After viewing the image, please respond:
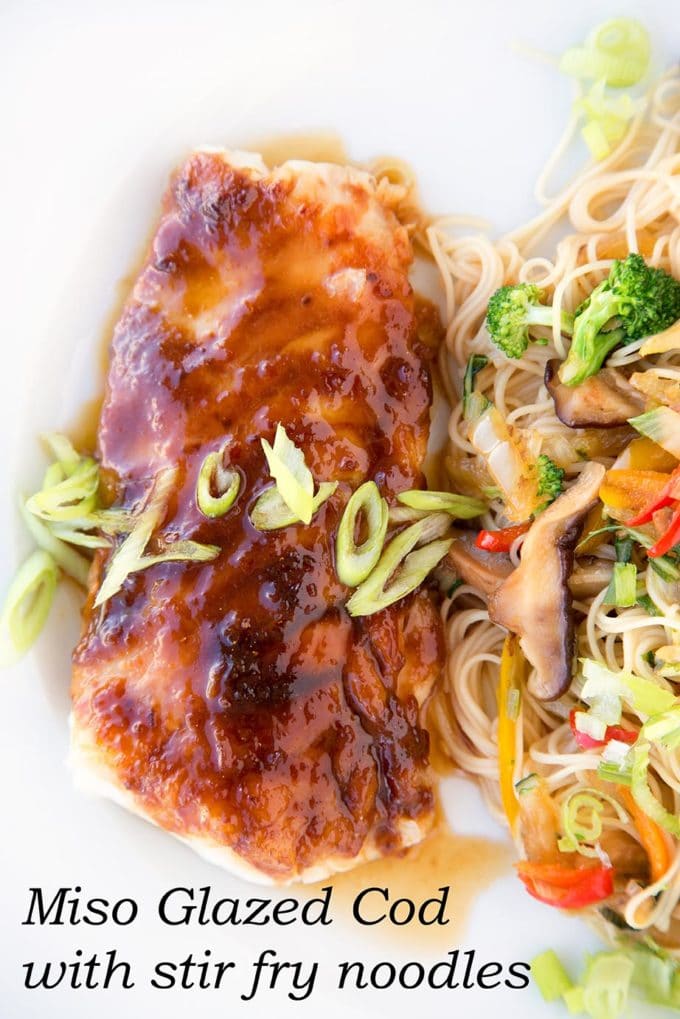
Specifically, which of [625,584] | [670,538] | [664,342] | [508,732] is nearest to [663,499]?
[670,538]

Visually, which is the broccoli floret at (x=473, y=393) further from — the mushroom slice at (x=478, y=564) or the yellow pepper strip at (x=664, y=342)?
the yellow pepper strip at (x=664, y=342)

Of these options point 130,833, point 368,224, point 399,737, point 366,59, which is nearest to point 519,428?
point 368,224

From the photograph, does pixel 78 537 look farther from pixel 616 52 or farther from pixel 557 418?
pixel 616 52

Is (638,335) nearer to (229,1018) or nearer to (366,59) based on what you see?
(366,59)

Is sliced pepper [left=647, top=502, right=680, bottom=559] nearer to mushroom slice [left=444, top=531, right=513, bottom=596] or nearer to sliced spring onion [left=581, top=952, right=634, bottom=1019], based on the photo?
mushroom slice [left=444, top=531, right=513, bottom=596]

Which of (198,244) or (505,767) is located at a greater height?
(198,244)

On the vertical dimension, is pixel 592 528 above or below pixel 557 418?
below
